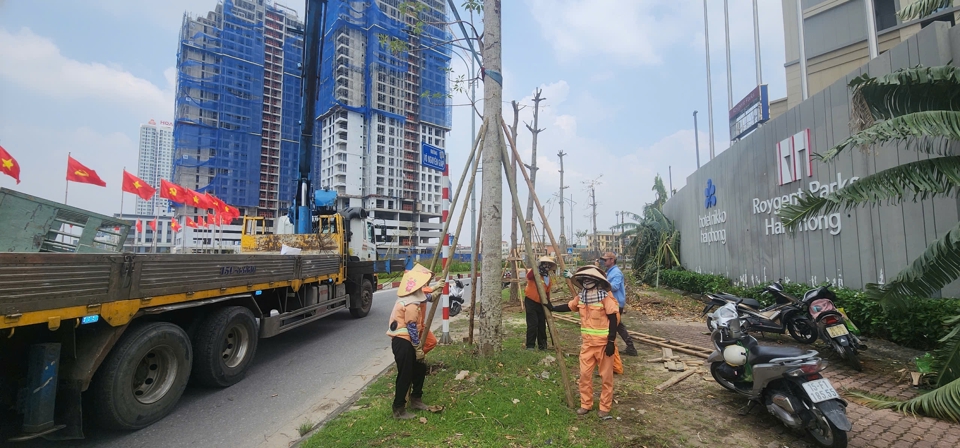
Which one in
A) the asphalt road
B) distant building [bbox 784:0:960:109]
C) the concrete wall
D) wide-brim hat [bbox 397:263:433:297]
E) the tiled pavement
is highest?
distant building [bbox 784:0:960:109]

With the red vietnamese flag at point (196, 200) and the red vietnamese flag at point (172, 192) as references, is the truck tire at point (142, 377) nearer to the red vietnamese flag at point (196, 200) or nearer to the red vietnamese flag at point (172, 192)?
the red vietnamese flag at point (172, 192)

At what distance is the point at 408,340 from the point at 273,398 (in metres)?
2.18

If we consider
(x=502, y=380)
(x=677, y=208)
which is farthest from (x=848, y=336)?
(x=677, y=208)

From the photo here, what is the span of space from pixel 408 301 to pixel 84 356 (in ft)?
9.01

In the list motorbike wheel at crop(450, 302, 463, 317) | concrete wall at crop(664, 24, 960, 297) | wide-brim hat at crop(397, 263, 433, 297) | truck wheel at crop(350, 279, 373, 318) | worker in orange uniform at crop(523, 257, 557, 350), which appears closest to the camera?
wide-brim hat at crop(397, 263, 433, 297)

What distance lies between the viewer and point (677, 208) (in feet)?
57.4

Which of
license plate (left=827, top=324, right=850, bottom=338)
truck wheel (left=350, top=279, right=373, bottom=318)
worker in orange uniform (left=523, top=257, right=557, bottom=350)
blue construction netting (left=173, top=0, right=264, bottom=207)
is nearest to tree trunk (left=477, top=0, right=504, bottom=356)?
worker in orange uniform (left=523, top=257, right=557, bottom=350)

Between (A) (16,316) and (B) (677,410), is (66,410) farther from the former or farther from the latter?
(B) (677,410)

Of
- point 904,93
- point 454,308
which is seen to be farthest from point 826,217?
point 454,308

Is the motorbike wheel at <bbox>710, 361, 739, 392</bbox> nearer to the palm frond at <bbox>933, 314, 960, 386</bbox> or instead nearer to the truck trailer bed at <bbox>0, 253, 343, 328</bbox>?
the palm frond at <bbox>933, 314, 960, 386</bbox>

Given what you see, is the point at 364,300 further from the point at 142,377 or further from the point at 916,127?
the point at 916,127

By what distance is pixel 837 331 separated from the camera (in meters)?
5.54

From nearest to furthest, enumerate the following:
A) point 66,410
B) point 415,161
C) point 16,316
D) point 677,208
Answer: point 16,316, point 66,410, point 677,208, point 415,161

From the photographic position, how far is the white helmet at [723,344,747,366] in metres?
4.21
